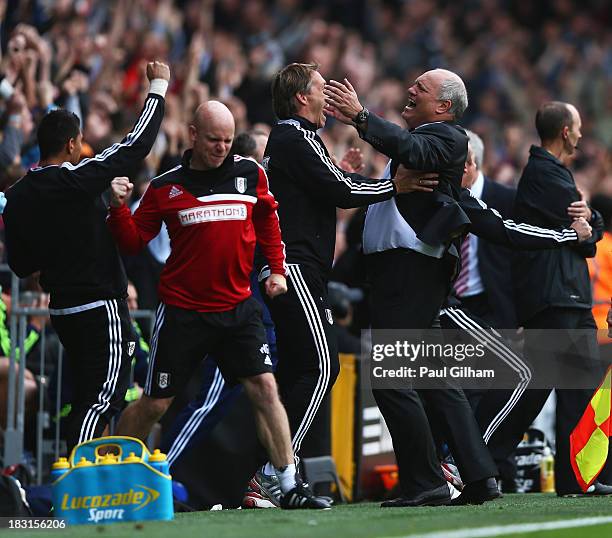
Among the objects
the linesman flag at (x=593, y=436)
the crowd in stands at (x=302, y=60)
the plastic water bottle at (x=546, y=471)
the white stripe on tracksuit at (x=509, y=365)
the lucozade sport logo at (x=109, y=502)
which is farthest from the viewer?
the crowd in stands at (x=302, y=60)

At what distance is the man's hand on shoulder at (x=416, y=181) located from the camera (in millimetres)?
7496

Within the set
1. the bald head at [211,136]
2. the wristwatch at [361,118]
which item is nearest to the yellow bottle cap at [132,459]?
the bald head at [211,136]

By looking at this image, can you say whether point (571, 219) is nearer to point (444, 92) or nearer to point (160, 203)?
point (444, 92)

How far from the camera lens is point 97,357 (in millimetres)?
7535

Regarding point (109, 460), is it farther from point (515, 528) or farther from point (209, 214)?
point (515, 528)

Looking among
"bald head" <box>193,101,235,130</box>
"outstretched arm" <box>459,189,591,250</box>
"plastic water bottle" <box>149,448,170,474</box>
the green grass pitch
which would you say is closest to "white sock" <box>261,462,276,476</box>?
the green grass pitch

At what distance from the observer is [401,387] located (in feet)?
24.5

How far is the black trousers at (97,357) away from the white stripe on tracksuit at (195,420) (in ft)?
2.94

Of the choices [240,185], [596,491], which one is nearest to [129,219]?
[240,185]

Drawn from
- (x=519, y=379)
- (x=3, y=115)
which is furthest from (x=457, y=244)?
(x=3, y=115)

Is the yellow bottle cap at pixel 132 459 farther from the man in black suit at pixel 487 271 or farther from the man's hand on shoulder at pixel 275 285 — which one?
the man in black suit at pixel 487 271

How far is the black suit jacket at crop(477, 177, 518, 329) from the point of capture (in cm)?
944

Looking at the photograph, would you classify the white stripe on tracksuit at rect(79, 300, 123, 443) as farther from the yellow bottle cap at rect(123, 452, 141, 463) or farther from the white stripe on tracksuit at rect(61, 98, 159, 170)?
the yellow bottle cap at rect(123, 452, 141, 463)

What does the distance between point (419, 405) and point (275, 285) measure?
0.95 metres
